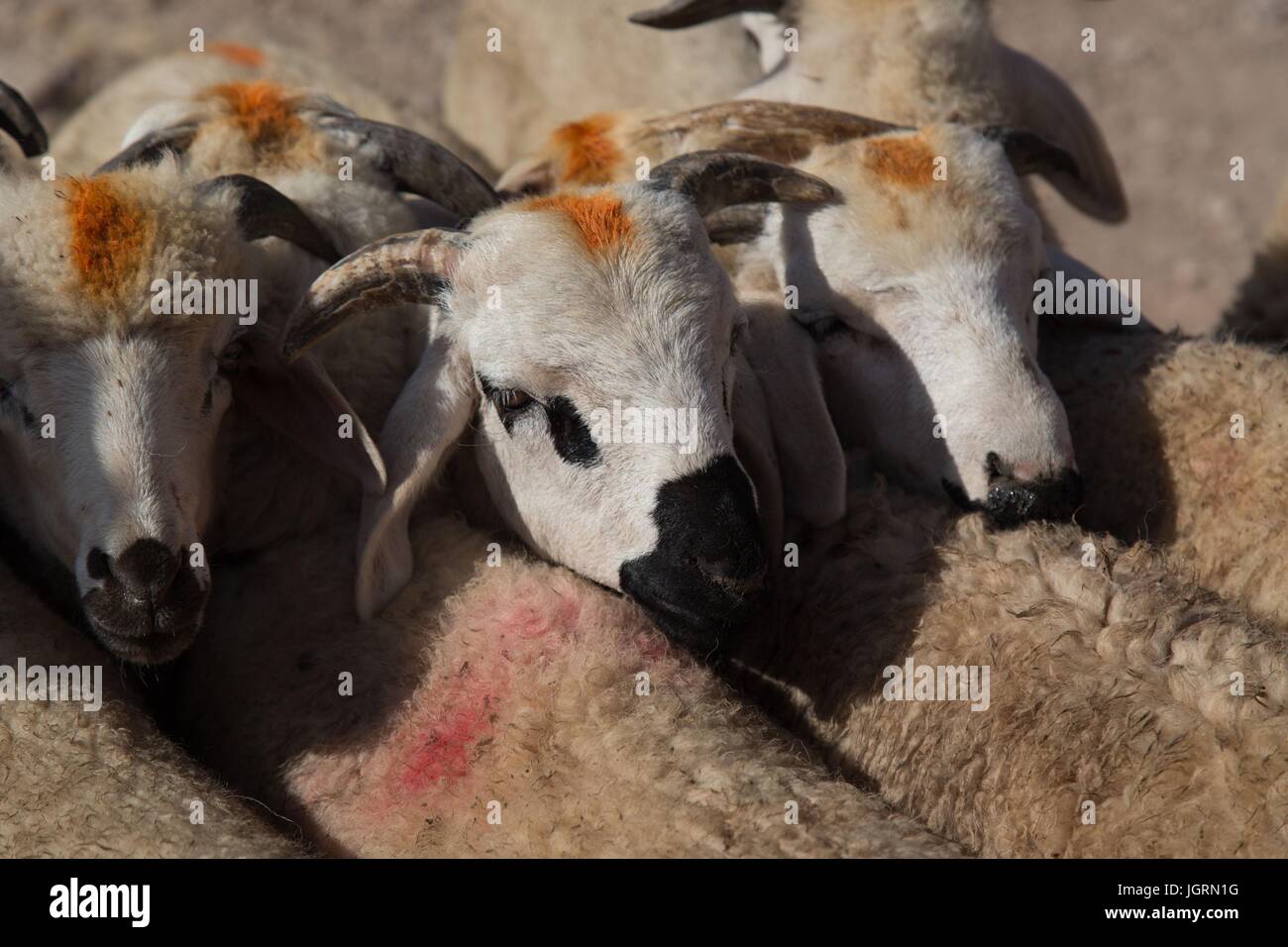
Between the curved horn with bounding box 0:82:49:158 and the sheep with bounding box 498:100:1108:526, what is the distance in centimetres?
178

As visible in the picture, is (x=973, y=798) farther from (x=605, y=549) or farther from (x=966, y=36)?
(x=966, y=36)

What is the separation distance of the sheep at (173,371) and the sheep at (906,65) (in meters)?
1.69

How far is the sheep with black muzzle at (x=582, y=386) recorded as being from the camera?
12.2 feet

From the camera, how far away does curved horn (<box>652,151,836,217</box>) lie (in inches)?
171

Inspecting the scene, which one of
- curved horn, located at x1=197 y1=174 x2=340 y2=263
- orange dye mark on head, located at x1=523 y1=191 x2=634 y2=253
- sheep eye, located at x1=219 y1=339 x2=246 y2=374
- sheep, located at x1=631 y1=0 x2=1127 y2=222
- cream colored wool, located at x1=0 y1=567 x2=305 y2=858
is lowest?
cream colored wool, located at x1=0 y1=567 x2=305 y2=858

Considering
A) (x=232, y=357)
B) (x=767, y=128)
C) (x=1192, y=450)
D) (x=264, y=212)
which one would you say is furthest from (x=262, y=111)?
(x=1192, y=450)

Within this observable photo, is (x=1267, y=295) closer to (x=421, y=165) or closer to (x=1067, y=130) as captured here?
(x=1067, y=130)

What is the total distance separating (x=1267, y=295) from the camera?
6102 millimetres

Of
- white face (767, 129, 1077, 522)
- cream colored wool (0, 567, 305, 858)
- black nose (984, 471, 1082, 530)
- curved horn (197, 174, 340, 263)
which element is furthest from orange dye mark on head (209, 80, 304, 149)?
black nose (984, 471, 1082, 530)

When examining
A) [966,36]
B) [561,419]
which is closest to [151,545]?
[561,419]

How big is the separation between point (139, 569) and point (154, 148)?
1766 mm

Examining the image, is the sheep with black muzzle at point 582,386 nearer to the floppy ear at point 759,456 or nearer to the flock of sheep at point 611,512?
the flock of sheep at point 611,512

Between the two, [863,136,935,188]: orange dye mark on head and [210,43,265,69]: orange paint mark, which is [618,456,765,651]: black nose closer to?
[863,136,935,188]: orange dye mark on head

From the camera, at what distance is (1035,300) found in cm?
471
